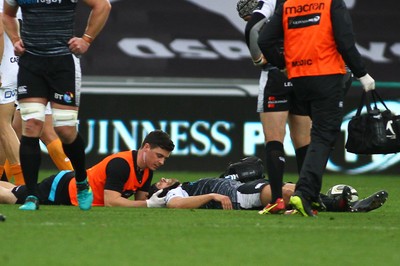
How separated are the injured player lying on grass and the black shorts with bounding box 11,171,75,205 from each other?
0.73m

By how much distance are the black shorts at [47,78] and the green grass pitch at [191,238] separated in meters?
0.89

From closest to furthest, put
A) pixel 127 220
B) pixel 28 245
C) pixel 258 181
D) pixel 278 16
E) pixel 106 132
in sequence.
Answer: pixel 28 245, pixel 127 220, pixel 278 16, pixel 258 181, pixel 106 132

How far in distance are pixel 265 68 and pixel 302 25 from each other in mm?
673

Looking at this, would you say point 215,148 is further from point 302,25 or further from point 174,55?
point 302,25

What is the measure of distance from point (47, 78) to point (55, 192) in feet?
4.93

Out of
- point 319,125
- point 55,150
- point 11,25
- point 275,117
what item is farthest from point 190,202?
point 55,150

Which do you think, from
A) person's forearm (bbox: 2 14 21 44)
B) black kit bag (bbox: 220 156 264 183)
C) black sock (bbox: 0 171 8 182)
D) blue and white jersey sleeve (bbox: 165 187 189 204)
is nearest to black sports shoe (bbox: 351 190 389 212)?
black kit bag (bbox: 220 156 264 183)

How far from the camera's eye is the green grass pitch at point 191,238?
6582 mm

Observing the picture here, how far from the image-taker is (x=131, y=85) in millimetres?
16781

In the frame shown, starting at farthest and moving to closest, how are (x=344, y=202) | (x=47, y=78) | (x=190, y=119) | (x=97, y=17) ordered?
1. (x=190, y=119)
2. (x=344, y=202)
3. (x=97, y=17)
4. (x=47, y=78)

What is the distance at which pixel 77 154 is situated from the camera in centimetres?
954

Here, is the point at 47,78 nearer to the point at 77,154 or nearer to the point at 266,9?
the point at 77,154

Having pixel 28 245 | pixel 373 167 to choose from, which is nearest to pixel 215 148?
pixel 373 167

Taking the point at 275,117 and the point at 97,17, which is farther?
the point at 275,117
